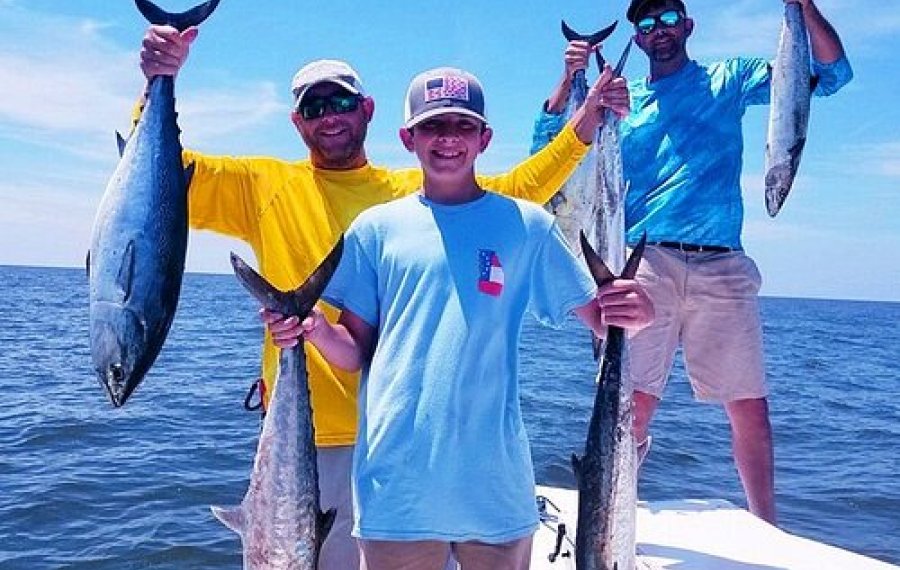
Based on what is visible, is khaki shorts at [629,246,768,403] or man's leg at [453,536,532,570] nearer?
man's leg at [453,536,532,570]

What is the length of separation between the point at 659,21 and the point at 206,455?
23.4ft

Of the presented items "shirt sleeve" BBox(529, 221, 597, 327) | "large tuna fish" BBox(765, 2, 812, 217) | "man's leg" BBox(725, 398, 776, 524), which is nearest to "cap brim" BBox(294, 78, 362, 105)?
"shirt sleeve" BBox(529, 221, 597, 327)

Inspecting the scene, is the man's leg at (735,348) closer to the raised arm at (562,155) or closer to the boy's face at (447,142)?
the raised arm at (562,155)

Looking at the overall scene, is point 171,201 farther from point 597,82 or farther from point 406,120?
point 597,82

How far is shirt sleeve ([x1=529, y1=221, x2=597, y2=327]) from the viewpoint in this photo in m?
2.63

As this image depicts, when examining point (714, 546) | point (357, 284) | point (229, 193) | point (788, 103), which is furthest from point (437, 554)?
point (788, 103)

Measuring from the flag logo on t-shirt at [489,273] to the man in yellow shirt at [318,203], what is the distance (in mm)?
566

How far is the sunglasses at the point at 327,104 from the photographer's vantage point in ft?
9.23

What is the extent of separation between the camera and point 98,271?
228 centimetres

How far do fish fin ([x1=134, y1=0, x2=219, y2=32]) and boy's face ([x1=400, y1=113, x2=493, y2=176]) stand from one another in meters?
0.70

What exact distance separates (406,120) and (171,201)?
2.33ft

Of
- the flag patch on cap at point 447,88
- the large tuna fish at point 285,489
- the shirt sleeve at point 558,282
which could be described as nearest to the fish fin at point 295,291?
the large tuna fish at point 285,489

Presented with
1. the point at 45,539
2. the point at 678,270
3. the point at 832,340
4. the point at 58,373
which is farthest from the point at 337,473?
the point at 832,340

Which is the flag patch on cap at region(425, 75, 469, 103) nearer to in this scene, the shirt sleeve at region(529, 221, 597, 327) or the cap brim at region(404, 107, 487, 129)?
the cap brim at region(404, 107, 487, 129)
